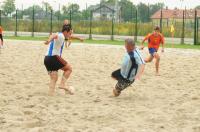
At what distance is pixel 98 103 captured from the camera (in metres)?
9.66

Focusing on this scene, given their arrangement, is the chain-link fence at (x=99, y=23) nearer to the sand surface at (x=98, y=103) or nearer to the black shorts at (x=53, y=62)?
the sand surface at (x=98, y=103)

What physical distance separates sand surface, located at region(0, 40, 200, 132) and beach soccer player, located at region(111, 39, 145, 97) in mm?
320

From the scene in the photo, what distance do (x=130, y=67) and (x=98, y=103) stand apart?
131 centimetres

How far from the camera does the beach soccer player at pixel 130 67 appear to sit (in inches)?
413

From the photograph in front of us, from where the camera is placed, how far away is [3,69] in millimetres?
15266

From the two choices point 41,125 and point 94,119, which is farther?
point 94,119

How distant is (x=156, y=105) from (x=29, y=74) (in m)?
5.64

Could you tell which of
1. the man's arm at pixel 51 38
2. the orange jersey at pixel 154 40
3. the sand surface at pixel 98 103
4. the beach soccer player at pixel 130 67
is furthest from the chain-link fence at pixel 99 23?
the man's arm at pixel 51 38

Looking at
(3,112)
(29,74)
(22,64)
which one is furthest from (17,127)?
(22,64)

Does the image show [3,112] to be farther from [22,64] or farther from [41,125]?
[22,64]

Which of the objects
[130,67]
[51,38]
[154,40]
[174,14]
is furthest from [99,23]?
[51,38]

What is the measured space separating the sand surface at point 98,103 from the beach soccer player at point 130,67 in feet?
1.05

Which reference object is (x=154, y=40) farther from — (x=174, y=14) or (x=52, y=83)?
(x=174, y=14)

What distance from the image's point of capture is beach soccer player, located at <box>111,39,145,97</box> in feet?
34.4
